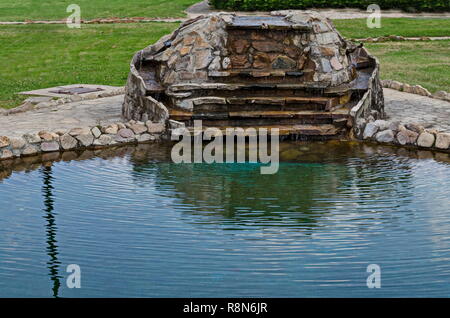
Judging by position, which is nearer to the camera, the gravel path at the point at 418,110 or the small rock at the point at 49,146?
the small rock at the point at 49,146

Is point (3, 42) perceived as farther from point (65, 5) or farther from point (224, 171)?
point (224, 171)

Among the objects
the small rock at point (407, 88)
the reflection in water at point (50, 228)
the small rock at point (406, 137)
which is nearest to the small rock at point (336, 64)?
the small rock at point (406, 137)

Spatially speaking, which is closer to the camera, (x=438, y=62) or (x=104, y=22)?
(x=438, y=62)

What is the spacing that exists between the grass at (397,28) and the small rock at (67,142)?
1660cm

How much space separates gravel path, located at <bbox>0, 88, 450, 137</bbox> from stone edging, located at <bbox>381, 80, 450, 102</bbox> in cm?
20

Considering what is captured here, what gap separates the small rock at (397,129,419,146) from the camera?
13.1m

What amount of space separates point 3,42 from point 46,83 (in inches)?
323

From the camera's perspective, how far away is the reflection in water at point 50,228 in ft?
25.2

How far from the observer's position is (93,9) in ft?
126

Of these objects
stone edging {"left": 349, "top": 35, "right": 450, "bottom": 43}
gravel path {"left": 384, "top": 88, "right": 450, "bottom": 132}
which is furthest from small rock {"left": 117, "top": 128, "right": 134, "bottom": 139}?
stone edging {"left": 349, "top": 35, "right": 450, "bottom": 43}

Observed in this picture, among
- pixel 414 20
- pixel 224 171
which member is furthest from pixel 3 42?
pixel 224 171

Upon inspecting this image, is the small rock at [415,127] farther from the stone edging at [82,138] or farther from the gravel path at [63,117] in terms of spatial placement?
the gravel path at [63,117]

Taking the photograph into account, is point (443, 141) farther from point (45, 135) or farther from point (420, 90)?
point (45, 135)
